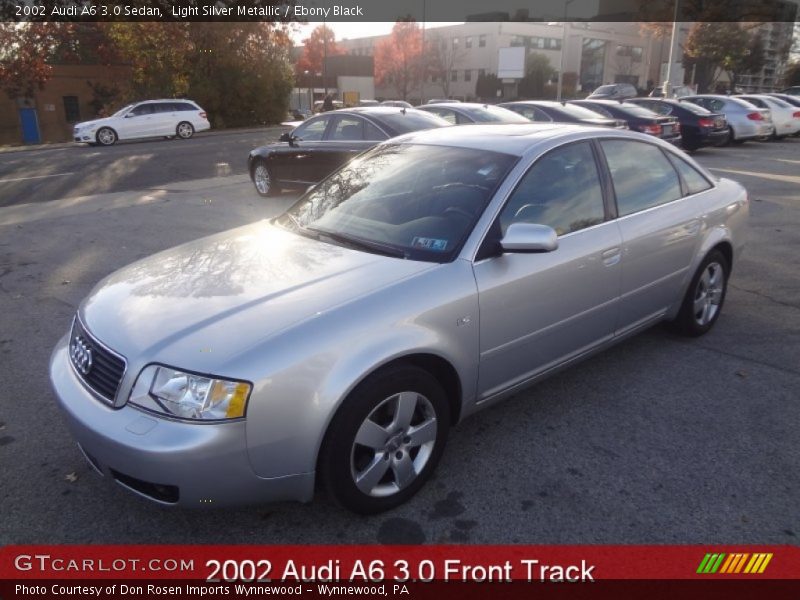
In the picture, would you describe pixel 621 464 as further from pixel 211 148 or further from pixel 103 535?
pixel 211 148

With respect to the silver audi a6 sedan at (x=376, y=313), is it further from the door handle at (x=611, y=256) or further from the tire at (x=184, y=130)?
the tire at (x=184, y=130)

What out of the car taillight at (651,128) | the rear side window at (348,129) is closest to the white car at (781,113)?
the car taillight at (651,128)

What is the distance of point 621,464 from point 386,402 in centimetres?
134

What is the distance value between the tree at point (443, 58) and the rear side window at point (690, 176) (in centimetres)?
7223

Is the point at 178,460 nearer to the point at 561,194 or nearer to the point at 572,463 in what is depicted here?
the point at 572,463

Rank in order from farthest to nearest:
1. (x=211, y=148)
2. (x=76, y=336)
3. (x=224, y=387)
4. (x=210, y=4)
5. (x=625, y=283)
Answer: (x=210, y=4) → (x=211, y=148) → (x=625, y=283) → (x=76, y=336) → (x=224, y=387)

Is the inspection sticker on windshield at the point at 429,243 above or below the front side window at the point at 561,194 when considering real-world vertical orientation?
below

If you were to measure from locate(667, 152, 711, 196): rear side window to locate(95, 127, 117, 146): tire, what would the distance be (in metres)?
24.0

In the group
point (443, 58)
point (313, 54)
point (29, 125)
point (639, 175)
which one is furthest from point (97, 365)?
point (443, 58)

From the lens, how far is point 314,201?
4102 mm

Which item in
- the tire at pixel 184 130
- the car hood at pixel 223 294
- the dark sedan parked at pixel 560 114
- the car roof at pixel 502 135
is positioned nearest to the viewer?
the car hood at pixel 223 294

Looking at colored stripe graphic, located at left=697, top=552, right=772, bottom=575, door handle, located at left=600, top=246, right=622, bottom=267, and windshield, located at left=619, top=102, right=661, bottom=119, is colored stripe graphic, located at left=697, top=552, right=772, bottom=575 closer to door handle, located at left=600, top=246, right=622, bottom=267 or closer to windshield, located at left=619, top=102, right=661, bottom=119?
door handle, located at left=600, top=246, right=622, bottom=267

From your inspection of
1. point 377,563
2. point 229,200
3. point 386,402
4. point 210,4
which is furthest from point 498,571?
point 210,4

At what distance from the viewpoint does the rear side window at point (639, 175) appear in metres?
4.01
